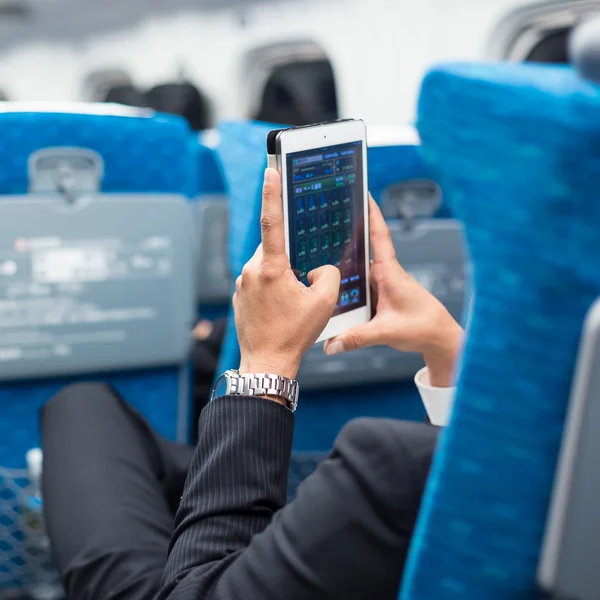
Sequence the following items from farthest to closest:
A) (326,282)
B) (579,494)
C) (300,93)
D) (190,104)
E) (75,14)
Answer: (75,14)
(190,104)
(300,93)
(326,282)
(579,494)

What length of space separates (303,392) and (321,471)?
0.83 metres

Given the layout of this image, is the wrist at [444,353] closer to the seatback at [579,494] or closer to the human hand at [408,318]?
the human hand at [408,318]

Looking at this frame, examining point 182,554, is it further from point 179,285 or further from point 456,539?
point 179,285

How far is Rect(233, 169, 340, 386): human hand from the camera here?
784 mm

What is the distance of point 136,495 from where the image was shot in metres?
1.31

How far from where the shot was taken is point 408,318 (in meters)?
1.01

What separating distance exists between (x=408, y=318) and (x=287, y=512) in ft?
1.12

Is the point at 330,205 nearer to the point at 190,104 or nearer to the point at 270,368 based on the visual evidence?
the point at 270,368

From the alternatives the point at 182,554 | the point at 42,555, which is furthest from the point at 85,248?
the point at 182,554

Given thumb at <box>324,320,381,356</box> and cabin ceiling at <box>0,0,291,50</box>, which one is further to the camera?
cabin ceiling at <box>0,0,291,50</box>

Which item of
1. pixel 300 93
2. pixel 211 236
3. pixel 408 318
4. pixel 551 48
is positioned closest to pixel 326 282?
pixel 408 318

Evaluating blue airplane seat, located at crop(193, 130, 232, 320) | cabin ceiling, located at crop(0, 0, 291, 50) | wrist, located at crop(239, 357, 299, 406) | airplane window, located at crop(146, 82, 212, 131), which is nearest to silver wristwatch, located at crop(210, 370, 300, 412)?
wrist, located at crop(239, 357, 299, 406)

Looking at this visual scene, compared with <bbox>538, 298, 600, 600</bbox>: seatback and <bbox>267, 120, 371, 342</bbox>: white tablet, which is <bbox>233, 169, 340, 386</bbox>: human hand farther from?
<bbox>538, 298, 600, 600</bbox>: seatback

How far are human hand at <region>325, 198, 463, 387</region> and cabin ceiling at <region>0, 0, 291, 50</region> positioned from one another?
3883 mm
